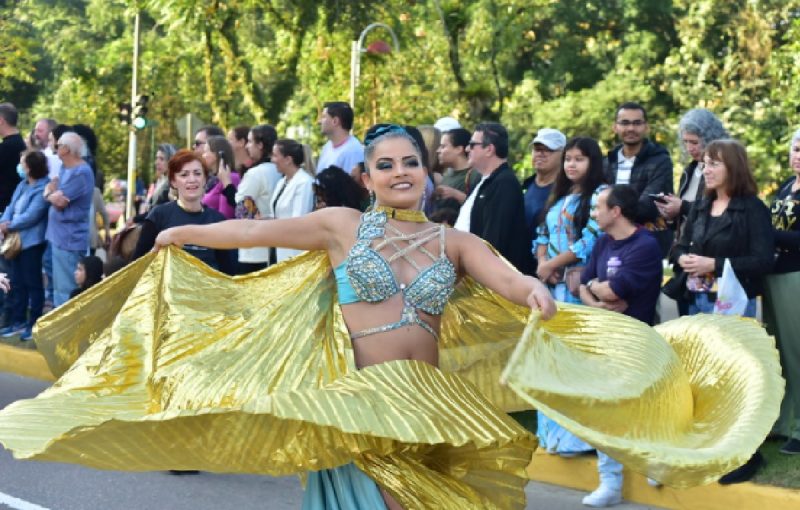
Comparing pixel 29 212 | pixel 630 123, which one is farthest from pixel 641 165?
pixel 29 212

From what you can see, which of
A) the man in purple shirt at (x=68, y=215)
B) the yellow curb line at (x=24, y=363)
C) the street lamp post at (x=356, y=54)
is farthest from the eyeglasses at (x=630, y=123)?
the street lamp post at (x=356, y=54)

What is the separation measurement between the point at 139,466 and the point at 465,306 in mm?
1502

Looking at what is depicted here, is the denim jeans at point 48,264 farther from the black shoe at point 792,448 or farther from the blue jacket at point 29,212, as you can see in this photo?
the black shoe at point 792,448

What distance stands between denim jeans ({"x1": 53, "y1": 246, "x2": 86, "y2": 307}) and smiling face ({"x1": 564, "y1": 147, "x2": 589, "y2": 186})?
18.0 ft

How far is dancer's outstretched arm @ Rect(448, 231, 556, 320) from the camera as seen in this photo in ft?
15.2

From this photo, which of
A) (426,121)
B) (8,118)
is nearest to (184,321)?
(8,118)

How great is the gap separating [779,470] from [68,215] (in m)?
7.08

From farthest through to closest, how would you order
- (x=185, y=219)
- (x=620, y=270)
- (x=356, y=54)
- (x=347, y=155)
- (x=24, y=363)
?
1. (x=356, y=54)
2. (x=24, y=363)
3. (x=347, y=155)
4. (x=185, y=219)
5. (x=620, y=270)

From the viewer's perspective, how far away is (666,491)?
286 inches

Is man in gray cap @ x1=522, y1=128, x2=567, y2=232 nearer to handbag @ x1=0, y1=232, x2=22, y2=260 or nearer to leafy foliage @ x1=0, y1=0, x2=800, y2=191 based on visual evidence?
handbag @ x1=0, y1=232, x2=22, y2=260

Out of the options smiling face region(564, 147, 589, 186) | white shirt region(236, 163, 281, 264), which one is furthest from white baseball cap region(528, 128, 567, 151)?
white shirt region(236, 163, 281, 264)

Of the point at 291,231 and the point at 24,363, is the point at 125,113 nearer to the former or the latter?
the point at 24,363

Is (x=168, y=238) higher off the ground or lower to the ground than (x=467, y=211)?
higher

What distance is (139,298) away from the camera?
5.58 meters
